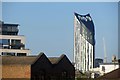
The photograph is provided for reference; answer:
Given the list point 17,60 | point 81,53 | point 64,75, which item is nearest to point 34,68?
point 17,60

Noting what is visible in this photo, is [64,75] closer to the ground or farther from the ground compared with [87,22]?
closer to the ground

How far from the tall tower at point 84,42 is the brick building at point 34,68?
359ft

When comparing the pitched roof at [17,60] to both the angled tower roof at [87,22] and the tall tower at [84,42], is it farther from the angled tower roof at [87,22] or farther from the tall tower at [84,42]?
the angled tower roof at [87,22]

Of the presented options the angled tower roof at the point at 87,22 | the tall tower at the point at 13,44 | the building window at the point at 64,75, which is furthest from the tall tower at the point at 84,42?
the building window at the point at 64,75

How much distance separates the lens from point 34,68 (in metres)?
43.6

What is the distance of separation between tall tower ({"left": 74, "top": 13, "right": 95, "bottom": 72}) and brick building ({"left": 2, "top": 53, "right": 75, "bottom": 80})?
359 feet

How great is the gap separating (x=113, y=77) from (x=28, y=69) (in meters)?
11.7

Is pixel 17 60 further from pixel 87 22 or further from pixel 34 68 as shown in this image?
pixel 87 22

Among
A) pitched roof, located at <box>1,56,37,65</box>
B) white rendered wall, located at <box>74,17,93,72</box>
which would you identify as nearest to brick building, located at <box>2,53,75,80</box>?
pitched roof, located at <box>1,56,37,65</box>

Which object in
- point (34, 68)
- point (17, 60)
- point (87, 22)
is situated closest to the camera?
point (34, 68)

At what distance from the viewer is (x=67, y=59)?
53000 millimetres

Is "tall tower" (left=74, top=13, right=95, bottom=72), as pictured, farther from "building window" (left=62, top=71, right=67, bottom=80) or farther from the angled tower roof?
"building window" (left=62, top=71, right=67, bottom=80)

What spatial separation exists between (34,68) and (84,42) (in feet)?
438

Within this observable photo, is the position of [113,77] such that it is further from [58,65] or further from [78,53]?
[78,53]
